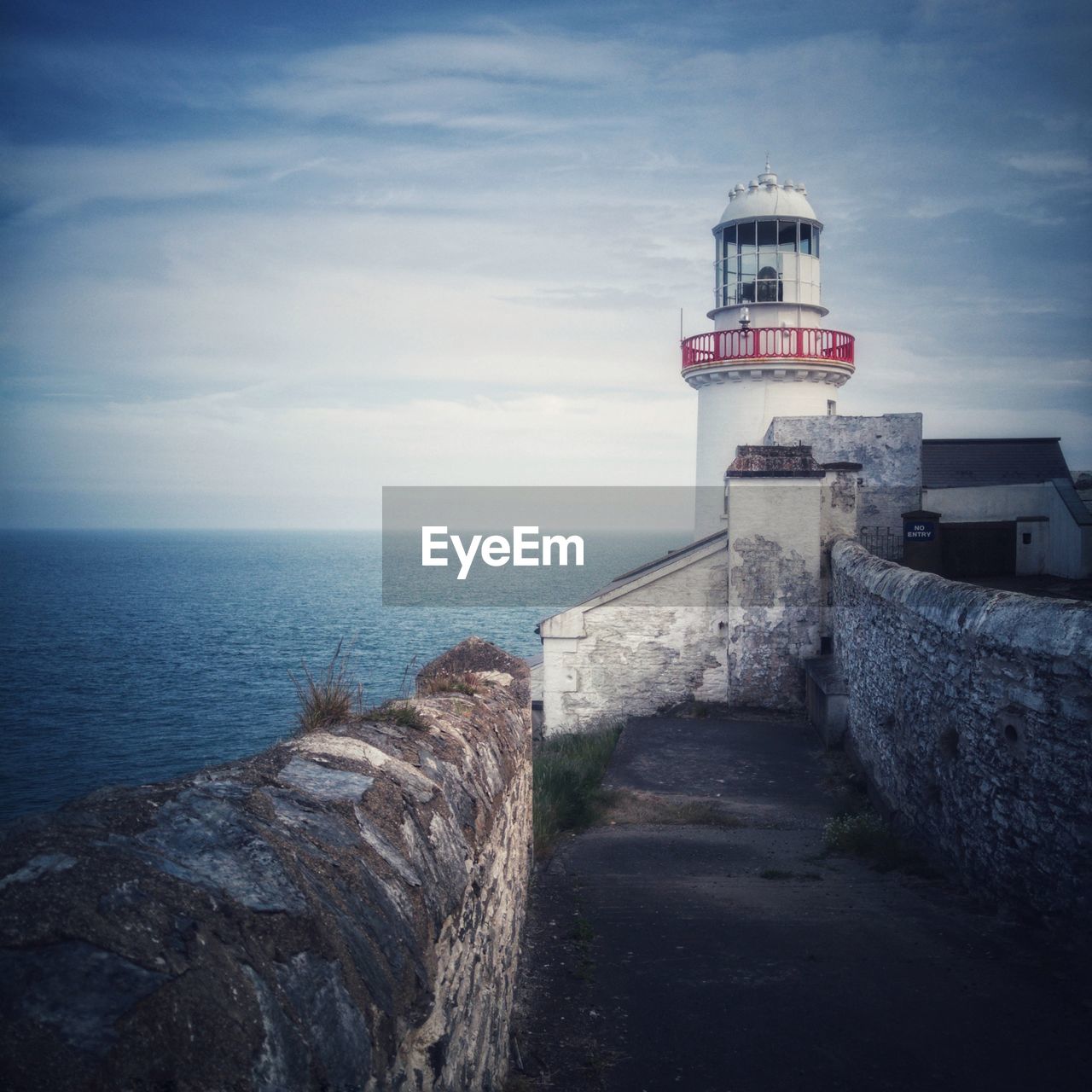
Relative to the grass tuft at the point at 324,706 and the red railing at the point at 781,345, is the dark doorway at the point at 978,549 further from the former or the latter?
the grass tuft at the point at 324,706

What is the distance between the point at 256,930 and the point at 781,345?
20.5 meters

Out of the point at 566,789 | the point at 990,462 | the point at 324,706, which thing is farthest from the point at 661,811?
the point at 990,462

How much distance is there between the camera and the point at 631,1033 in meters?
4.73

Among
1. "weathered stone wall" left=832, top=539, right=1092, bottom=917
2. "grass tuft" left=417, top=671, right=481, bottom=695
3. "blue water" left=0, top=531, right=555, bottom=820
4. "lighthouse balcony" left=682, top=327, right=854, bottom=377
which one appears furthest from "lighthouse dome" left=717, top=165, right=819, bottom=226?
"grass tuft" left=417, top=671, right=481, bottom=695

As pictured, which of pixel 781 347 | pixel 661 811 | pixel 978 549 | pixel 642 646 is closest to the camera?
pixel 661 811

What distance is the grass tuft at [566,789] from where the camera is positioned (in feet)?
26.9

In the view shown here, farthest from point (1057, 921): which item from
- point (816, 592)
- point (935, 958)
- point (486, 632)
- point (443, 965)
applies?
point (486, 632)

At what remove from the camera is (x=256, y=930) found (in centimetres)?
191

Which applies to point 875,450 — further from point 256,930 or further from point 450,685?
point 256,930

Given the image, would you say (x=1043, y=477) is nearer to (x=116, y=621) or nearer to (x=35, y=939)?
(x=35, y=939)

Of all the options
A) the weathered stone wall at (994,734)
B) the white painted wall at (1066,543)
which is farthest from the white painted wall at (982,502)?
the weathered stone wall at (994,734)

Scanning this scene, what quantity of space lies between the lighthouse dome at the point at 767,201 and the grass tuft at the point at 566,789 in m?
14.2

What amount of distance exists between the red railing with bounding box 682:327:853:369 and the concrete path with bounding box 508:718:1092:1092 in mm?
14574

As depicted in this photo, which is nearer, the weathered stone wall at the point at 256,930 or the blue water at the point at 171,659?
the weathered stone wall at the point at 256,930
